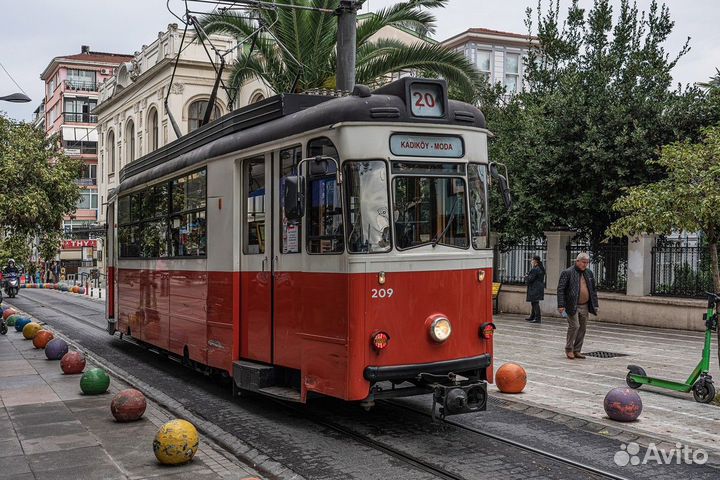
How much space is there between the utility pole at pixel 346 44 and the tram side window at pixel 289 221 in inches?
251

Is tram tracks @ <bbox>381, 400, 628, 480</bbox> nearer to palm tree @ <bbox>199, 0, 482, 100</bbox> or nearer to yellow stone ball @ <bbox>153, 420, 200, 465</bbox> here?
yellow stone ball @ <bbox>153, 420, 200, 465</bbox>

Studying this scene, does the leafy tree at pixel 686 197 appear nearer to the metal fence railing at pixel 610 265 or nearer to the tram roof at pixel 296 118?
the tram roof at pixel 296 118

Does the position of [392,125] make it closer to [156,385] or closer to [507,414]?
[507,414]

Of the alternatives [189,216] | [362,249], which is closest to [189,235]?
[189,216]

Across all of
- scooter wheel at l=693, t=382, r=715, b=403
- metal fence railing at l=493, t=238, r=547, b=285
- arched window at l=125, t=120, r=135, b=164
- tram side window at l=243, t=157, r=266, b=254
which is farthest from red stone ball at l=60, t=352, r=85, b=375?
arched window at l=125, t=120, r=135, b=164

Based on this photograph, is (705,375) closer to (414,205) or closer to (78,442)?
(414,205)

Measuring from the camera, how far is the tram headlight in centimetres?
816

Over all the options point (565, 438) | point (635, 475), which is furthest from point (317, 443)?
point (635, 475)

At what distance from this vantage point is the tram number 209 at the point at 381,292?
26.1 feet

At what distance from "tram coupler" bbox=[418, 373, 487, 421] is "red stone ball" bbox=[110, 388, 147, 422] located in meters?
3.18

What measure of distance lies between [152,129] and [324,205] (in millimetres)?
43677

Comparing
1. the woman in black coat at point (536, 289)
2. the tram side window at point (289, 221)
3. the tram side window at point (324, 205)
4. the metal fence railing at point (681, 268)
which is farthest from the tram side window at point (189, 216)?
the metal fence railing at point (681, 268)

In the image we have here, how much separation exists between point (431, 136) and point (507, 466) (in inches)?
130

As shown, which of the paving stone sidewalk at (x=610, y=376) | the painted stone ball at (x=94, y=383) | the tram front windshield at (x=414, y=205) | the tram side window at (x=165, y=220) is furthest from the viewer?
the tram side window at (x=165, y=220)
